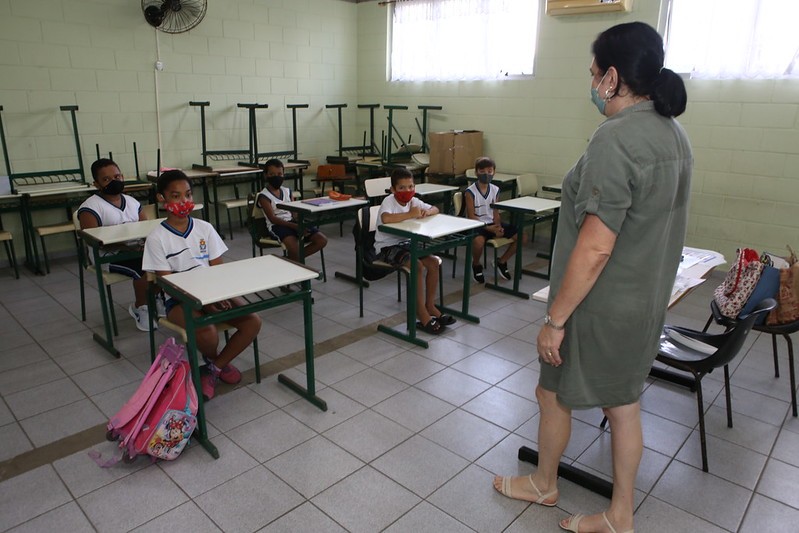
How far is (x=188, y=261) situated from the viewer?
2598mm

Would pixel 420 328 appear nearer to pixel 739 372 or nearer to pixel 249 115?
pixel 739 372

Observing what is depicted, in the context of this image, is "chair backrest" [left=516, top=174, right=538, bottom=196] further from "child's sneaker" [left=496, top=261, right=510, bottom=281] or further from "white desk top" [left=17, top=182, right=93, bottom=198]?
"white desk top" [left=17, top=182, right=93, bottom=198]

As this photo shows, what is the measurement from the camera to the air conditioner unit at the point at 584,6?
4609 mm

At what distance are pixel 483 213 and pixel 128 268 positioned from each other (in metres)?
2.66

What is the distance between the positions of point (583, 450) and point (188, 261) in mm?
1973

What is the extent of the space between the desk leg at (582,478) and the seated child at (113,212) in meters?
2.36

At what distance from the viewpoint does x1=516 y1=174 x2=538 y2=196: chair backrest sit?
519 cm

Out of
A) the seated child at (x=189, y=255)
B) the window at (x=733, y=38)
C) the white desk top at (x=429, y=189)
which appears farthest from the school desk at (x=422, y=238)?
the window at (x=733, y=38)

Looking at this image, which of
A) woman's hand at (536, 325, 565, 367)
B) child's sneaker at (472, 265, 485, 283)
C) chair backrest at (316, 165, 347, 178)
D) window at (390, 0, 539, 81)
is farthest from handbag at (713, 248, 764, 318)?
chair backrest at (316, 165, 347, 178)

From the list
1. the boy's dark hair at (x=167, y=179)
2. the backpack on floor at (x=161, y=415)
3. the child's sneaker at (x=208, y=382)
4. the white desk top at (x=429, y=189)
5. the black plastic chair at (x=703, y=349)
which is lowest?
the child's sneaker at (x=208, y=382)

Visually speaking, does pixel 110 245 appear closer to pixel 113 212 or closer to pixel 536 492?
pixel 113 212

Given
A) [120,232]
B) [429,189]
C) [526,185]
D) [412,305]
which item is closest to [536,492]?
[412,305]

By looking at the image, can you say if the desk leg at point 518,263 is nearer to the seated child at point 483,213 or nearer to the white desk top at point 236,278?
the seated child at point 483,213

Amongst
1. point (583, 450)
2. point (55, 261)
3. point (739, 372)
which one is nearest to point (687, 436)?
point (583, 450)
